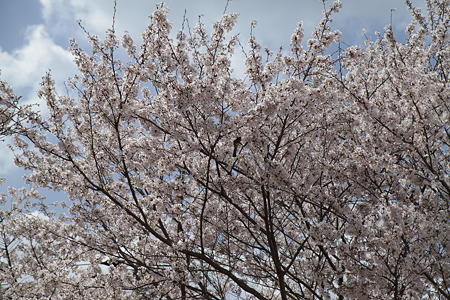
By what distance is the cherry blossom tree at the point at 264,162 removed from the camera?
4.82 m

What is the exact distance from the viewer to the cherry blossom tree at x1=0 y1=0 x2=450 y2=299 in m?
4.82

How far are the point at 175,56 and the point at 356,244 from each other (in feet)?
12.5

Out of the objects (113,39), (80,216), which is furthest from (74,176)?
(113,39)

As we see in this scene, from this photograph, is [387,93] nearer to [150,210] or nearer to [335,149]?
[335,149]

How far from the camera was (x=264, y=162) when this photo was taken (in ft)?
16.4

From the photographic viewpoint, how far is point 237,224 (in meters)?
6.37

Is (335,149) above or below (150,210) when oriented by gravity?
above

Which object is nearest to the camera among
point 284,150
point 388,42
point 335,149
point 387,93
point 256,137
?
point 256,137

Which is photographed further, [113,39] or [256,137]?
[113,39]

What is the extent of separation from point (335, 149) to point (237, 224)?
2.25 metres

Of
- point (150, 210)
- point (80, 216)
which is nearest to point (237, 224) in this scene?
point (150, 210)

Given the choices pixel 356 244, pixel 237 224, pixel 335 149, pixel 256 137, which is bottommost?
pixel 356 244

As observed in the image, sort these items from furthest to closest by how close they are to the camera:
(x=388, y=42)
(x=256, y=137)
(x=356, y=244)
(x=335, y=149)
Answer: (x=388, y=42) → (x=335, y=149) → (x=256, y=137) → (x=356, y=244)

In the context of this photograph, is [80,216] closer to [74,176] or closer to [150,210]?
[74,176]
